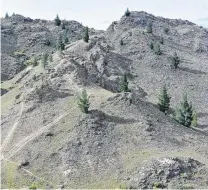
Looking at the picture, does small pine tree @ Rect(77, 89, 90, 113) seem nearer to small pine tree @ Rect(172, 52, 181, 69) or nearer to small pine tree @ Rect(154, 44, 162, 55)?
small pine tree @ Rect(172, 52, 181, 69)

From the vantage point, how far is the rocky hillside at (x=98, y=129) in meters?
65.8

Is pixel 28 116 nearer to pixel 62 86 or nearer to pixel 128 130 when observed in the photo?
pixel 62 86

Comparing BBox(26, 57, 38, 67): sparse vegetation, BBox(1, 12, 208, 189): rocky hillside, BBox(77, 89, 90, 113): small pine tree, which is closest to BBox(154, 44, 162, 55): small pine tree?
BBox(1, 12, 208, 189): rocky hillside

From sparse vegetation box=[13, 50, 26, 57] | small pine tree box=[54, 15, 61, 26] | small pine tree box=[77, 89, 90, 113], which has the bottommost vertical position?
small pine tree box=[77, 89, 90, 113]

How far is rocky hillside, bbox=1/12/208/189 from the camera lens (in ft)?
216

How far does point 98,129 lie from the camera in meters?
76.9

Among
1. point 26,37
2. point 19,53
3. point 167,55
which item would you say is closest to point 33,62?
point 19,53

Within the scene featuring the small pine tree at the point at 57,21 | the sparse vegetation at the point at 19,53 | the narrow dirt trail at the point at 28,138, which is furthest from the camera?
the small pine tree at the point at 57,21

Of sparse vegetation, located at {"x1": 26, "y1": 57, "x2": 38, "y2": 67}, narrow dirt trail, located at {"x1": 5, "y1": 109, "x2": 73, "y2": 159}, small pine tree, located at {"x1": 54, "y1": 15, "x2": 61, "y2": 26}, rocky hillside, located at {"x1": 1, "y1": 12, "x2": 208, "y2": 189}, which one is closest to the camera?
rocky hillside, located at {"x1": 1, "y1": 12, "x2": 208, "y2": 189}

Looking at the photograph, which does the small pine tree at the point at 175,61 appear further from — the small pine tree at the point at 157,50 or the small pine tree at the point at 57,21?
the small pine tree at the point at 57,21

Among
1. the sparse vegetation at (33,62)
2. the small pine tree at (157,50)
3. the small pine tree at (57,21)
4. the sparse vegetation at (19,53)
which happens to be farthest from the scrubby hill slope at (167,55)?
the sparse vegetation at (19,53)

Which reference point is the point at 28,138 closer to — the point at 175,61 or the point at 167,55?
the point at 175,61

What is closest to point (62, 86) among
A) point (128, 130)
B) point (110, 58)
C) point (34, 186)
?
point (128, 130)

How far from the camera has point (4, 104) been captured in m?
95.9
